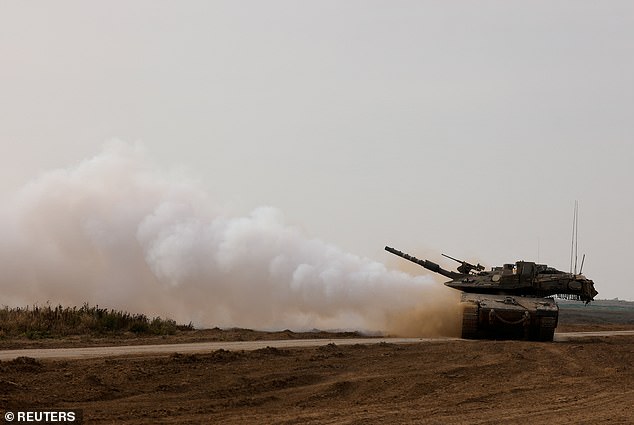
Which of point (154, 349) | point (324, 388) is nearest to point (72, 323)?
point (154, 349)

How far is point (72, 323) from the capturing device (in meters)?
35.9

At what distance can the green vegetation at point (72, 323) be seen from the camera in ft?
111

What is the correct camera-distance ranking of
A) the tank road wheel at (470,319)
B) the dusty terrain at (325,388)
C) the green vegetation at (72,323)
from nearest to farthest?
the dusty terrain at (325,388) → the green vegetation at (72,323) → the tank road wheel at (470,319)

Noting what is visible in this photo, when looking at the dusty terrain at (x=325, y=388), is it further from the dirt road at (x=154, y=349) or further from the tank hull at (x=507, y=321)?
the tank hull at (x=507, y=321)

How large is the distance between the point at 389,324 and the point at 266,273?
6.04 meters

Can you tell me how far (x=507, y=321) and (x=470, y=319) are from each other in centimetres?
146

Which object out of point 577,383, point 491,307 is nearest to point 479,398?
point 577,383

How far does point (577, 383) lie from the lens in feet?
72.9

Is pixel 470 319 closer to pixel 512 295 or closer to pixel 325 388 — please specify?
pixel 512 295

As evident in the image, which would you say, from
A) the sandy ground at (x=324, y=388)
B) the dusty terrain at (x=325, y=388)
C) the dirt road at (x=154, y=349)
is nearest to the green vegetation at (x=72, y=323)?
the dirt road at (x=154, y=349)

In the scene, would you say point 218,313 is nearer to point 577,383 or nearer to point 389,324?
point 389,324

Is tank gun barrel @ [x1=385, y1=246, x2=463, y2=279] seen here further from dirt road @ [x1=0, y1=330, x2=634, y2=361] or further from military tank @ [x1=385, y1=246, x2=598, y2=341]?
dirt road @ [x1=0, y1=330, x2=634, y2=361]

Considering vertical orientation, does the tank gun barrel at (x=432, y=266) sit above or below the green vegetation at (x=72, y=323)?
above

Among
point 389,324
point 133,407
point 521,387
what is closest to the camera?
point 133,407
